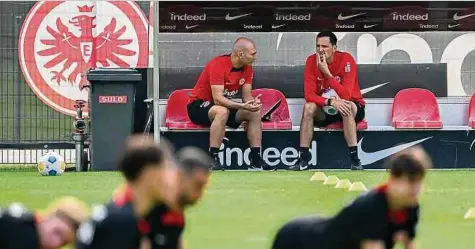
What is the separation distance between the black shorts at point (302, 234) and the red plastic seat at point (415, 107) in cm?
1136

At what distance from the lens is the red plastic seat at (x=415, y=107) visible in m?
19.2

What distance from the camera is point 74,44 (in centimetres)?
2364

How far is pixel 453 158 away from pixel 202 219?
8149 mm

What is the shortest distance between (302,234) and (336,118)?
10.8 m

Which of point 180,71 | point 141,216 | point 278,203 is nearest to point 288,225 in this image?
point 141,216

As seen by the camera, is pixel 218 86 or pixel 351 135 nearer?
pixel 218 86

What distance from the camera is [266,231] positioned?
34.7 ft

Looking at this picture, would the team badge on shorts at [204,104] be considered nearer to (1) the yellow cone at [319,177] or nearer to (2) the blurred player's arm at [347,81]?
(2) the blurred player's arm at [347,81]

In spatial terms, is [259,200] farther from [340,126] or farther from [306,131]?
[340,126]

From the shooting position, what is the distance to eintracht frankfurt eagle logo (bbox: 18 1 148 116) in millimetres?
23594

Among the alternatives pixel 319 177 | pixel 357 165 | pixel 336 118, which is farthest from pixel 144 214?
pixel 336 118

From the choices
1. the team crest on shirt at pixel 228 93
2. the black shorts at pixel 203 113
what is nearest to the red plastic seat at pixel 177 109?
the black shorts at pixel 203 113

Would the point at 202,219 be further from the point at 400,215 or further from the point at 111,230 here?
the point at 111,230

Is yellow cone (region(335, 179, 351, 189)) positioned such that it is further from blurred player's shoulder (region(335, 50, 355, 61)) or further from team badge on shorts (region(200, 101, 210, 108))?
blurred player's shoulder (region(335, 50, 355, 61))
